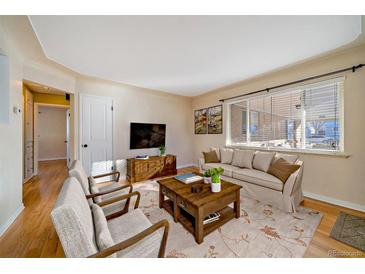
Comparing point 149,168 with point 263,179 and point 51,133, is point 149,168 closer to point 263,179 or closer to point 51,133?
point 263,179

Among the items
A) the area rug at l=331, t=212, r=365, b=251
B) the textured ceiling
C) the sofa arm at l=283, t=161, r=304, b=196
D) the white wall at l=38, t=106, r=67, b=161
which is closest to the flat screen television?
the textured ceiling

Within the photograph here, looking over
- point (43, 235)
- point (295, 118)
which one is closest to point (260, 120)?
point (295, 118)

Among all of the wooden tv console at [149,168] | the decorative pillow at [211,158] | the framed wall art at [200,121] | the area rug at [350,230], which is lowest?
the area rug at [350,230]

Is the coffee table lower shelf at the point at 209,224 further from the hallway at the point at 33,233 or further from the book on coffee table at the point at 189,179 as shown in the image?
the hallway at the point at 33,233

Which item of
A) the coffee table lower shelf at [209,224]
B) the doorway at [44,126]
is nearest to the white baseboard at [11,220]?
the doorway at [44,126]

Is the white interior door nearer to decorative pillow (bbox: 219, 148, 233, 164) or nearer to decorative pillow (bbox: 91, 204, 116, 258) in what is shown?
decorative pillow (bbox: 91, 204, 116, 258)

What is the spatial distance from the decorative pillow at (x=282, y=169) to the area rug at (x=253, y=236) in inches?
21.1

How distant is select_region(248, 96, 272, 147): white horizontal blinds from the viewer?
3533 millimetres

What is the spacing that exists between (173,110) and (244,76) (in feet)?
8.17

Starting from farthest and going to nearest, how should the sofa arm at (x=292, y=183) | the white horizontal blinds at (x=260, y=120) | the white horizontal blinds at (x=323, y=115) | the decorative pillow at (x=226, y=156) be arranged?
the decorative pillow at (x=226, y=156) → the white horizontal blinds at (x=260, y=120) → the white horizontal blinds at (x=323, y=115) → the sofa arm at (x=292, y=183)

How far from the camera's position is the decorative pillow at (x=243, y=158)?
128 inches
